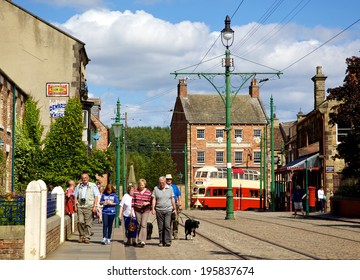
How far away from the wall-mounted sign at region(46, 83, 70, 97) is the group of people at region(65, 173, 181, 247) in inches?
847

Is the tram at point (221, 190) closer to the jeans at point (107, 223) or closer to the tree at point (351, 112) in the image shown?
the tree at point (351, 112)

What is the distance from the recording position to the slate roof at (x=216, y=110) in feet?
285

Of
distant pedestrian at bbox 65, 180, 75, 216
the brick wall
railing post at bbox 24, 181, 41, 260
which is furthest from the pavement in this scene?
the brick wall

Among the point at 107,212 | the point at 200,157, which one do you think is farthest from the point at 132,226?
the point at 200,157

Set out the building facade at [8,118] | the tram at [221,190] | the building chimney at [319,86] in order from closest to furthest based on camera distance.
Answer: the building facade at [8,118] < the building chimney at [319,86] < the tram at [221,190]

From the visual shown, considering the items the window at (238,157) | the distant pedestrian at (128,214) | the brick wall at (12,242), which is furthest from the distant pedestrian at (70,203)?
the window at (238,157)

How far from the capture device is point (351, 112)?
34.2 m

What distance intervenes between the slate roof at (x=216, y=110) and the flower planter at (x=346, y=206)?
149 feet

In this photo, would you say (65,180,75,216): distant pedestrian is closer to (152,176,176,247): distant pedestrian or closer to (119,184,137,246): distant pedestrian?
(119,184,137,246): distant pedestrian

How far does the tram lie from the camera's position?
66938 millimetres

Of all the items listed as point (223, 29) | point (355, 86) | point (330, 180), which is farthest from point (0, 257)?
point (330, 180)

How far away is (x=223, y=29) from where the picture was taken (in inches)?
1325

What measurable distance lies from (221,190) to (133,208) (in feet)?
162
